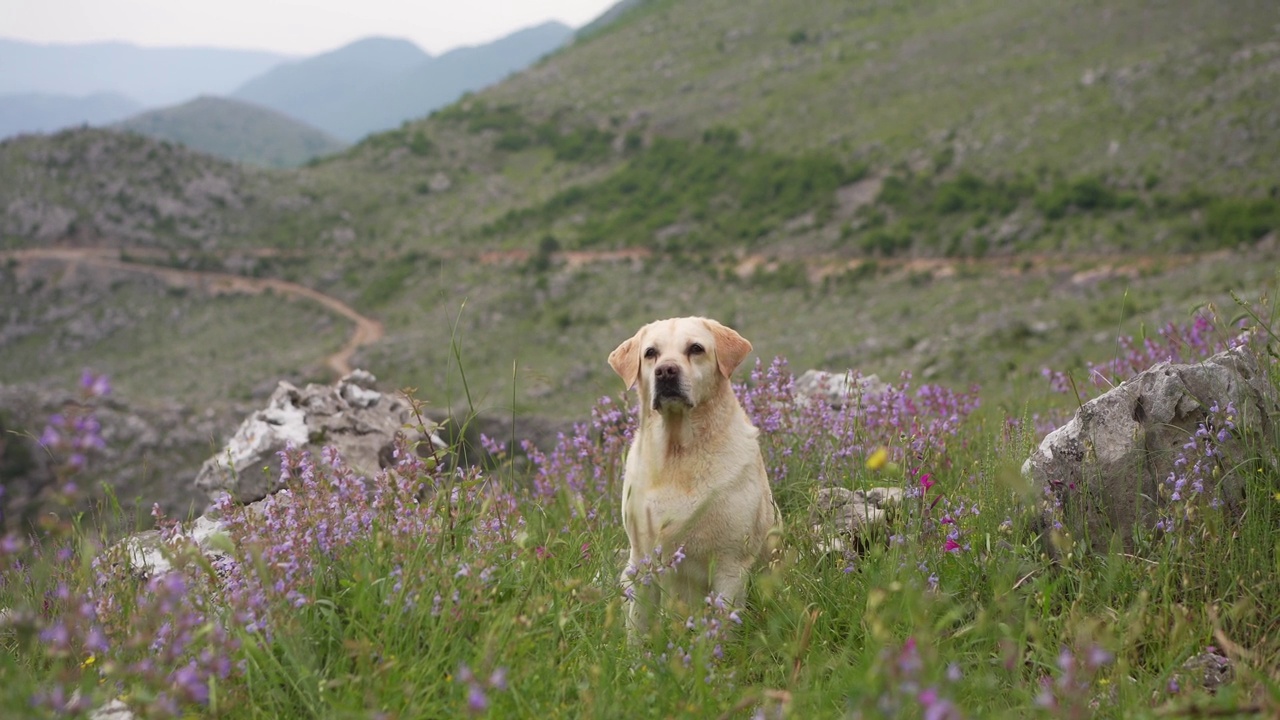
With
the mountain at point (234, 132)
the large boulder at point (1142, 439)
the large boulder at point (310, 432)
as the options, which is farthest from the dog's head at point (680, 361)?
the mountain at point (234, 132)

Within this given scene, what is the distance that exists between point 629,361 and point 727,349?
51cm

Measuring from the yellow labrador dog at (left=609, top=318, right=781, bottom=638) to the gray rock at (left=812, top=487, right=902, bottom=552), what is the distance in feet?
0.82

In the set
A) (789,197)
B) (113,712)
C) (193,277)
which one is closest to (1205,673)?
(113,712)

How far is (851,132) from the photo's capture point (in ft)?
145

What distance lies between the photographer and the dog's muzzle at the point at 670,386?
410cm

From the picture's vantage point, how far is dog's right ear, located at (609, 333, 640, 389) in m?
4.50

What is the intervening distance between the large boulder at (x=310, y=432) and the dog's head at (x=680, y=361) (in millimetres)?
1888

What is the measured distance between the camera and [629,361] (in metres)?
4.55

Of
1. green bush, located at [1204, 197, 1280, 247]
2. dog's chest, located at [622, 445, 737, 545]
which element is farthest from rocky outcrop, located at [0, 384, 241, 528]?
green bush, located at [1204, 197, 1280, 247]

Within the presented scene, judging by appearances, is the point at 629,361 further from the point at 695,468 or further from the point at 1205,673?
the point at 1205,673

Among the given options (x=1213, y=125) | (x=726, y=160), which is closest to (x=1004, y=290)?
(x=1213, y=125)

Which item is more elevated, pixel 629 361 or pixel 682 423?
pixel 629 361

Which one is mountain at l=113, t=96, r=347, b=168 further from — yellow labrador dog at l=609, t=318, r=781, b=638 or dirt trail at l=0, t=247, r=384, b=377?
yellow labrador dog at l=609, t=318, r=781, b=638

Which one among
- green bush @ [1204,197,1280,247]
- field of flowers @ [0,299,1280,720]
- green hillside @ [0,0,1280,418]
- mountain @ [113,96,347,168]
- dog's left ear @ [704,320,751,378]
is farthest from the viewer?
mountain @ [113,96,347,168]
